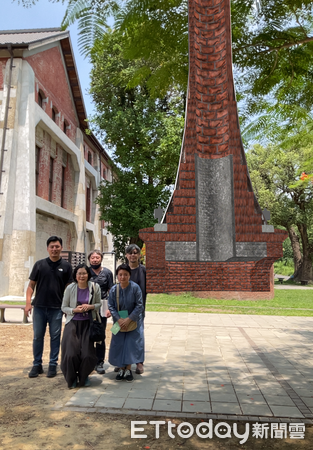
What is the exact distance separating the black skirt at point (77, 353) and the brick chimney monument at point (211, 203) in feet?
13.0

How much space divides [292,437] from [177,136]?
18133 millimetres

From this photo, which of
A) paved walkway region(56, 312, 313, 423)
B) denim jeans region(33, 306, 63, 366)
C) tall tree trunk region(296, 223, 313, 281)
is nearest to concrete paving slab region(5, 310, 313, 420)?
paved walkway region(56, 312, 313, 423)

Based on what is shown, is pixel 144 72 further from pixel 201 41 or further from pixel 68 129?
pixel 68 129

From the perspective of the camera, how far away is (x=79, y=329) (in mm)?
5609

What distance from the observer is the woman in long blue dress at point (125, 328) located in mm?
5699

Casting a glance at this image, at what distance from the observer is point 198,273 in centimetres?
198

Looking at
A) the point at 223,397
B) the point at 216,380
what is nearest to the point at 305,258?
the point at 216,380

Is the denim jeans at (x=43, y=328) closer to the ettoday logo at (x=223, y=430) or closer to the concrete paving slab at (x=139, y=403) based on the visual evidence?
the concrete paving slab at (x=139, y=403)

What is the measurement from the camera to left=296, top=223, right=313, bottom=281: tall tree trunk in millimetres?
34656

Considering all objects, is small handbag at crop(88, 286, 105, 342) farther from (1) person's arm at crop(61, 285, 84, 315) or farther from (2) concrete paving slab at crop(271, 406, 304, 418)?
(2) concrete paving slab at crop(271, 406, 304, 418)

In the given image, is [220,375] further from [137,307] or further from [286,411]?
[137,307]

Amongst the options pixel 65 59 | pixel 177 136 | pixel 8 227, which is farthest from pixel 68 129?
pixel 8 227

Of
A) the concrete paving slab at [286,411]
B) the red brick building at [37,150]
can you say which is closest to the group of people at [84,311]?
the concrete paving slab at [286,411]

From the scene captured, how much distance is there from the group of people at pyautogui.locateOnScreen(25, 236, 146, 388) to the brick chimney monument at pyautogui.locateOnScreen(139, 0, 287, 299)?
11.3 feet
